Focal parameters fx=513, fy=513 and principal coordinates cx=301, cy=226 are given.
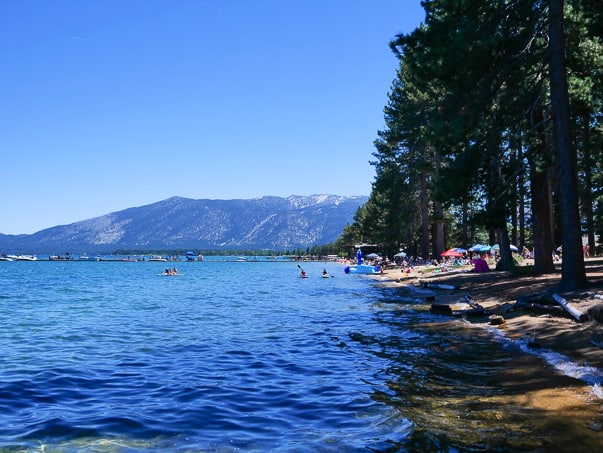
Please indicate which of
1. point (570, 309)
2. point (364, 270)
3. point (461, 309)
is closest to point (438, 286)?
point (461, 309)

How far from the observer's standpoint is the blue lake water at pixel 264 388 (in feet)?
21.2

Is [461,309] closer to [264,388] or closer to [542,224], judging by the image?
[542,224]

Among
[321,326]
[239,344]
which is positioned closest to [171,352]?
[239,344]

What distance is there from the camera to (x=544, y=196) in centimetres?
2278

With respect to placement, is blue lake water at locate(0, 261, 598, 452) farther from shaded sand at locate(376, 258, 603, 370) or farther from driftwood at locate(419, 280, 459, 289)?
driftwood at locate(419, 280, 459, 289)

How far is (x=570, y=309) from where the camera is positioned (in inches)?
520

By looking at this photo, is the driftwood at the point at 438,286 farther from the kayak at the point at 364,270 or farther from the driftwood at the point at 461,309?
the kayak at the point at 364,270

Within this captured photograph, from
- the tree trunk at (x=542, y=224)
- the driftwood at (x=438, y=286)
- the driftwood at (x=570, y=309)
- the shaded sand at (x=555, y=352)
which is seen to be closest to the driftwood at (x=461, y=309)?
the shaded sand at (x=555, y=352)

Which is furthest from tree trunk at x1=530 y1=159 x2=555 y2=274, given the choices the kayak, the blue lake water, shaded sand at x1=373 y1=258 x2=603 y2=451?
the kayak

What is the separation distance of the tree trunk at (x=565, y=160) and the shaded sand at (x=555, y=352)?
2.42 feet

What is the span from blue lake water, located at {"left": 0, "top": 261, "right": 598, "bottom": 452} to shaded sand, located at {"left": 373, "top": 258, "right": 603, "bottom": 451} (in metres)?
0.17

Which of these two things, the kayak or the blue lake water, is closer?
the blue lake water

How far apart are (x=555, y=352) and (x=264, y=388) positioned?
617cm

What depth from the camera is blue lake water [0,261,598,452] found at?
6.45 m
